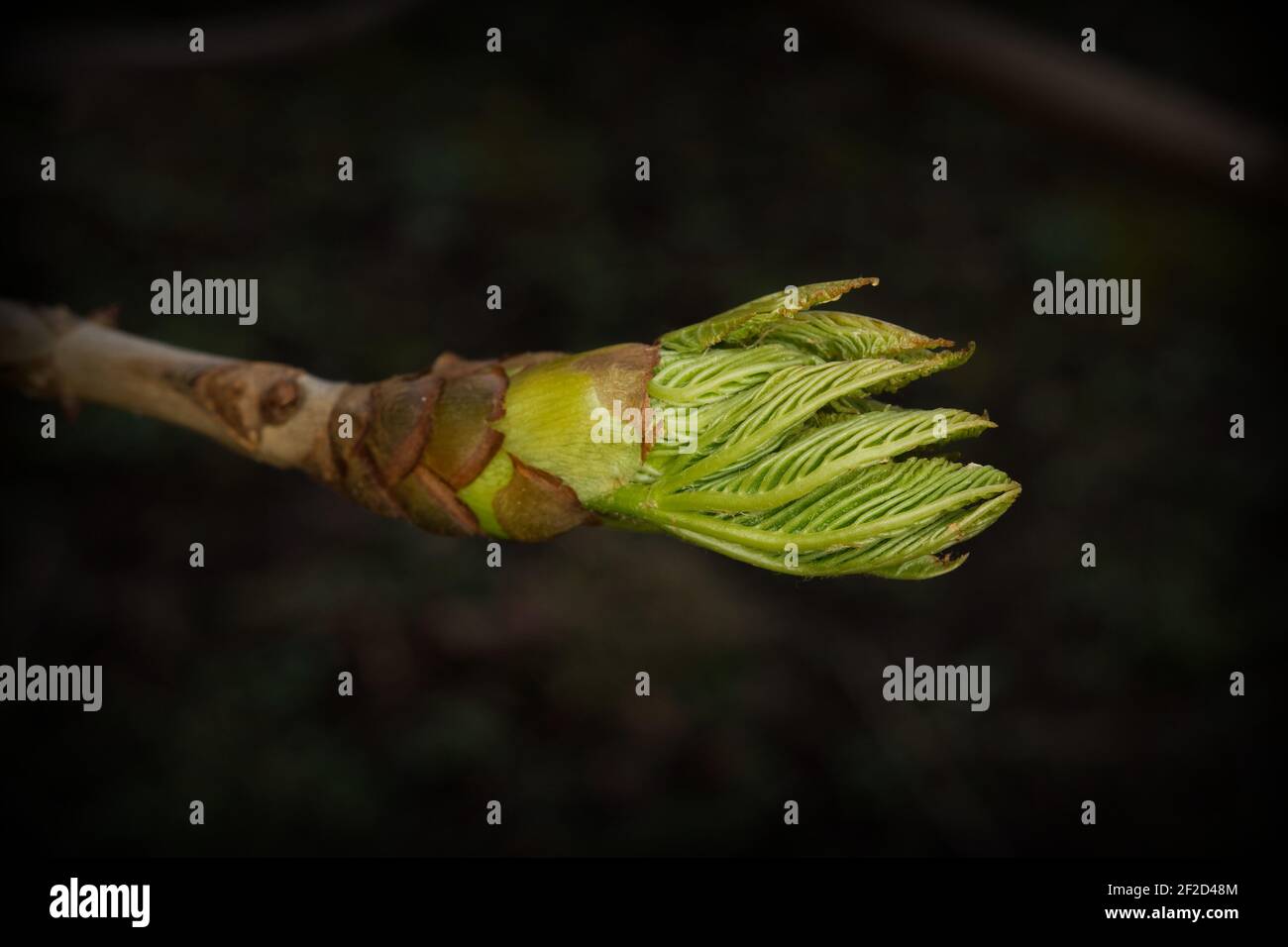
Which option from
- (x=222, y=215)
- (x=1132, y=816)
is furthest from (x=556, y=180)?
(x=1132, y=816)

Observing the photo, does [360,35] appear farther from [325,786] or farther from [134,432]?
[325,786]

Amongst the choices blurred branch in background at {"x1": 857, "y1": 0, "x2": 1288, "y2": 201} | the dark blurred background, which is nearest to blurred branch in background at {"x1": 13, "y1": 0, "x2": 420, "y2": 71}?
the dark blurred background

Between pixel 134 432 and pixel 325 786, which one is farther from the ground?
pixel 134 432

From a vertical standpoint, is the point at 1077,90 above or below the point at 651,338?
above

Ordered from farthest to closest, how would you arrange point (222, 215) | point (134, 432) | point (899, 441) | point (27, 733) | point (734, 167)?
point (734, 167) < point (222, 215) < point (134, 432) < point (27, 733) < point (899, 441)

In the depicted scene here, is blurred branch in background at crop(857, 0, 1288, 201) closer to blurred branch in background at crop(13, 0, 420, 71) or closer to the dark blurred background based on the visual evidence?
the dark blurred background

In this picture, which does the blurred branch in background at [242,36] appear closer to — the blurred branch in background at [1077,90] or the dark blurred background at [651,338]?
the dark blurred background at [651,338]

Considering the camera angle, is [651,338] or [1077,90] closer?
[1077,90]

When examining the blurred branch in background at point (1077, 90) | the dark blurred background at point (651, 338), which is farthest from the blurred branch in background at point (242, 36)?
the blurred branch in background at point (1077, 90)
